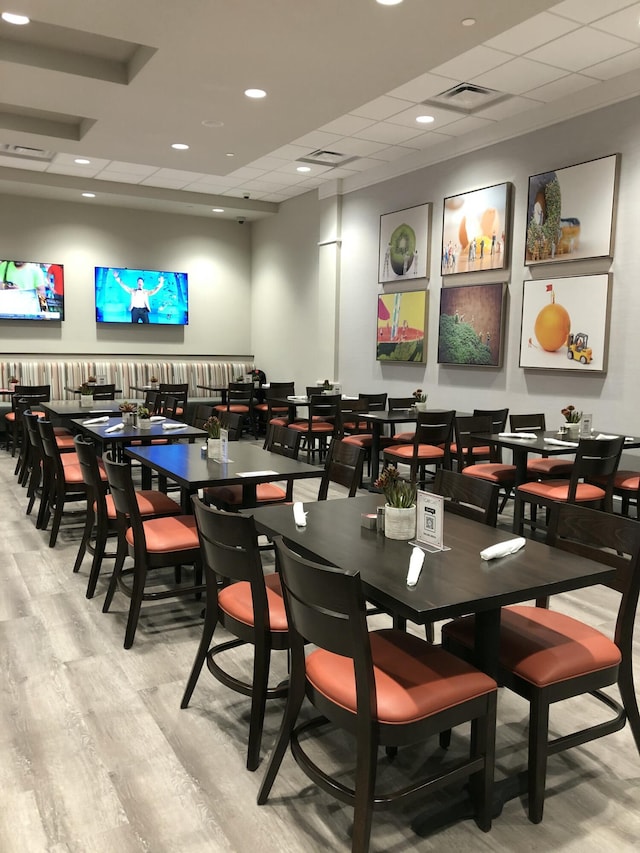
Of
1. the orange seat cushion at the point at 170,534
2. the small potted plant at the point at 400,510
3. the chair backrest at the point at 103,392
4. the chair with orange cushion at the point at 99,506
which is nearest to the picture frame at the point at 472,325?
the chair backrest at the point at 103,392

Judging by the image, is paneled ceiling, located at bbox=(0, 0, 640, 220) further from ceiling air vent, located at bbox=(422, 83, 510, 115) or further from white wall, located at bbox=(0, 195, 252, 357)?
white wall, located at bbox=(0, 195, 252, 357)

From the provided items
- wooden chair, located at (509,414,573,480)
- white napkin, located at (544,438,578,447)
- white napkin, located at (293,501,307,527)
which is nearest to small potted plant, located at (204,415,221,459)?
white napkin, located at (293,501,307,527)

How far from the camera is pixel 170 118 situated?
19.6ft

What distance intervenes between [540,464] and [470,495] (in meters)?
2.72

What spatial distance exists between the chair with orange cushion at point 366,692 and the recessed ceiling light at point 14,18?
4043 millimetres

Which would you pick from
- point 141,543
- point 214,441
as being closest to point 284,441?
point 214,441

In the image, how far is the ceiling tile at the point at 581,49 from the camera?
5.06 metres

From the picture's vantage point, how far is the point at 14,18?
438cm

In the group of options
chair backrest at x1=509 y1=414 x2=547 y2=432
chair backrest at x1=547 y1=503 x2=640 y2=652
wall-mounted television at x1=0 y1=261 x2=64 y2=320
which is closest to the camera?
chair backrest at x1=547 y1=503 x2=640 y2=652

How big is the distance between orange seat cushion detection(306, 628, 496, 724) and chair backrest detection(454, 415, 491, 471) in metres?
3.53

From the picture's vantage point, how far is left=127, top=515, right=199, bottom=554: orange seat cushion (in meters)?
3.26

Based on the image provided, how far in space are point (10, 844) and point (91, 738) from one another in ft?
1.78

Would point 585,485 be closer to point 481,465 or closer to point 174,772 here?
point 481,465

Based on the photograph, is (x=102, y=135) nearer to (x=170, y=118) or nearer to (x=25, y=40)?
(x=170, y=118)
